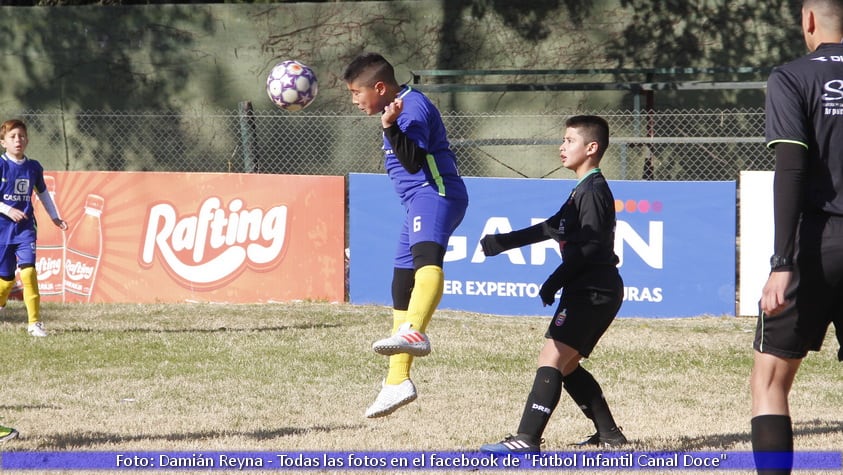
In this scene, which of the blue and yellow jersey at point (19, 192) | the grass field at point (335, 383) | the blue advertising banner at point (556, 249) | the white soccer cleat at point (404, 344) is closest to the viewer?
the white soccer cleat at point (404, 344)

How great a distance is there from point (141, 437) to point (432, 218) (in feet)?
6.98

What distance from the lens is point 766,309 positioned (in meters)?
4.05

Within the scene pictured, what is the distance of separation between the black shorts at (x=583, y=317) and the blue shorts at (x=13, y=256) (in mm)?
6986

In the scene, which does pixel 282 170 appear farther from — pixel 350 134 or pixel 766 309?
pixel 766 309

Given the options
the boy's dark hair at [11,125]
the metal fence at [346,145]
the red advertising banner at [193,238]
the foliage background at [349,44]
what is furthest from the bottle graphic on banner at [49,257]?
the foliage background at [349,44]

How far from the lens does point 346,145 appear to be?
1831 centimetres

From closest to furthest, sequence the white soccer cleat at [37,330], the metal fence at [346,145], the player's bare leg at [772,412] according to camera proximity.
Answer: the player's bare leg at [772,412] → the white soccer cleat at [37,330] → the metal fence at [346,145]

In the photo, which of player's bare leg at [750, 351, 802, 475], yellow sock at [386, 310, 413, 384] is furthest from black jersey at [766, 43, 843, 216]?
yellow sock at [386, 310, 413, 384]

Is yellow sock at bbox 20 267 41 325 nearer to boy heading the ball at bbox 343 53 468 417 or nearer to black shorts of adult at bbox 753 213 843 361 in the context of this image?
boy heading the ball at bbox 343 53 468 417

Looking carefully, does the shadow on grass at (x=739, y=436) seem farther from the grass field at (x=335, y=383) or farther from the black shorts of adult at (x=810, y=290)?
the black shorts of adult at (x=810, y=290)

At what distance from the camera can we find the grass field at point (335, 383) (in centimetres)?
636

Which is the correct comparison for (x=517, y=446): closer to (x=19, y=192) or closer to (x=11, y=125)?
(x=11, y=125)

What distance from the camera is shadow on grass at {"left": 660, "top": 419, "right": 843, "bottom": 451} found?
5.98 m

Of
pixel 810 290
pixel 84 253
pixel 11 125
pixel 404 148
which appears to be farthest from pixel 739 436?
pixel 84 253
